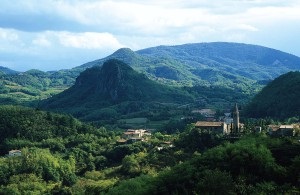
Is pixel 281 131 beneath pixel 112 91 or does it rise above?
beneath

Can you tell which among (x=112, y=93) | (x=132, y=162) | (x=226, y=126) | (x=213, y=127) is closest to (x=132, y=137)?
(x=213, y=127)

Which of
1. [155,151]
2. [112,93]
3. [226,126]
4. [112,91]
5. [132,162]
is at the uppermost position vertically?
[112,91]

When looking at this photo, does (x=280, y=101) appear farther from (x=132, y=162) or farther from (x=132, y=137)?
(x=132, y=162)

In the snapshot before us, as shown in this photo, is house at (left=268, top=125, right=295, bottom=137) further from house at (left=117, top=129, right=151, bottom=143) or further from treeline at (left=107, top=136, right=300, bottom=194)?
house at (left=117, top=129, right=151, bottom=143)

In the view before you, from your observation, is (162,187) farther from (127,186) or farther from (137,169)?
(137,169)

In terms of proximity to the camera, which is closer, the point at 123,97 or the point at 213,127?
the point at 213,127

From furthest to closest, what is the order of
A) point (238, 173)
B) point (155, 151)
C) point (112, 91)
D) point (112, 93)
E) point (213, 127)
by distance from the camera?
1. point (112, 91)
2. point (112, 93)
3. point (213, 127)
4. point (155, 151)
5. point (238, 173)

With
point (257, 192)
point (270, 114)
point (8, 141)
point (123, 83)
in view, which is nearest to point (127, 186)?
point (257, 192)
